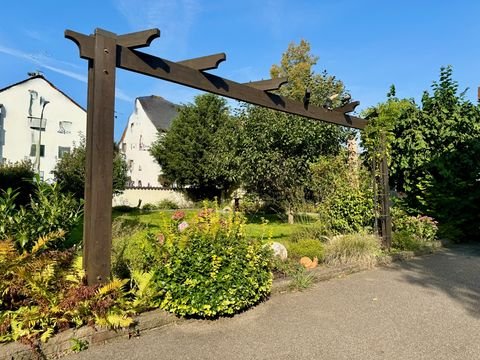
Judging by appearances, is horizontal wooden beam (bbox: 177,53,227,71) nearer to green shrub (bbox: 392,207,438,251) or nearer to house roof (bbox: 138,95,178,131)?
green shrub (bbox: 392,207,438,251)

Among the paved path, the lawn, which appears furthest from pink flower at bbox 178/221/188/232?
the paved path

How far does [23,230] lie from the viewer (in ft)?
12.2

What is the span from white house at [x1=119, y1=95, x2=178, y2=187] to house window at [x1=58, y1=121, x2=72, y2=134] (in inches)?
178

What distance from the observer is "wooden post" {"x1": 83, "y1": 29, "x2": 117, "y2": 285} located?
349 cm

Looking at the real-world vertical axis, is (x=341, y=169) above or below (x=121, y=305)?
above

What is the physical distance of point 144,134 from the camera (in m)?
30.0

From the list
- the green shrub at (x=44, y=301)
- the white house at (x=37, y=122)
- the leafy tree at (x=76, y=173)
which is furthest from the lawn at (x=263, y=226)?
the white house at (x=37, y=122)

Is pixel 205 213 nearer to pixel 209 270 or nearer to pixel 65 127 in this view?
pixel 209 270

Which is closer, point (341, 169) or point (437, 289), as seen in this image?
point (437, 289)

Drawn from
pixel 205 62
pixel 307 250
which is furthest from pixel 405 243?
pixel 205 62

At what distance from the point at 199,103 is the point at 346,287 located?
18.5 metres

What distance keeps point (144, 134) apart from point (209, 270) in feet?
91.5

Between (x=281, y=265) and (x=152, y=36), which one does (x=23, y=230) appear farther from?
(x=281, y=265)

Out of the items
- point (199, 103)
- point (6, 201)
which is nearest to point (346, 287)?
point (6, 201)
